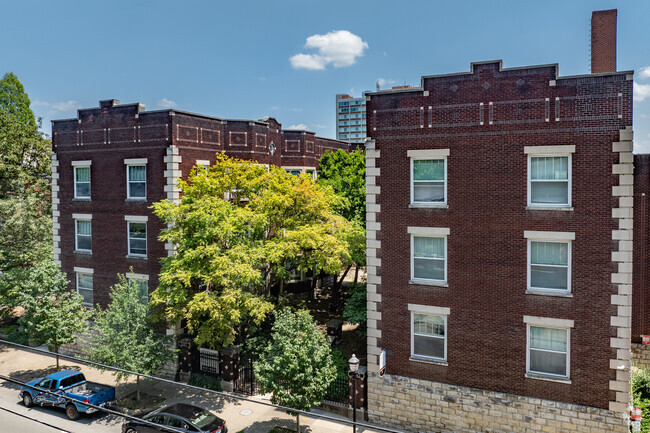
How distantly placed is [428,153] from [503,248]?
4298mm

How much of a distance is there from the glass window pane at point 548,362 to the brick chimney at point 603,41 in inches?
430

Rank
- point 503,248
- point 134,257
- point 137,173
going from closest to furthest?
1. point 503,248
2. point 137,173
3. point 134,257

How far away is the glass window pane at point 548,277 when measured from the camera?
16078 mm

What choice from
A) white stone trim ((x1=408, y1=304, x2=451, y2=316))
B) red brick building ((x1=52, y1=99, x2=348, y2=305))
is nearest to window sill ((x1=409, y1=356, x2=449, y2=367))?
white stone trim ((x1=408, y1=304, x2=451, y2=316))

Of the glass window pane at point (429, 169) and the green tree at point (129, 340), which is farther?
the green tree at point (129, 340)

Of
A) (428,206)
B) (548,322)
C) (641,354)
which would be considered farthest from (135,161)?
(641,354)

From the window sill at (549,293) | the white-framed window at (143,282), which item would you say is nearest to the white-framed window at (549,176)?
the window sill at (549,293)

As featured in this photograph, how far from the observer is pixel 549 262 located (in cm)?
1627

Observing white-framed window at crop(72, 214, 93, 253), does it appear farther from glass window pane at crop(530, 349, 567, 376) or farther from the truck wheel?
glass window pane at crop(530, 349, 567, 376)

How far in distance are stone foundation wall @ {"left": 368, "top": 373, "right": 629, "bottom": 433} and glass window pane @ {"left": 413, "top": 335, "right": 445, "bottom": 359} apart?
1025 millimetres

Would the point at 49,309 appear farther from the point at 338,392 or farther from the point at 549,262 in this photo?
the point at 549,262

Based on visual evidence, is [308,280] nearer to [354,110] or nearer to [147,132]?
[147,132]

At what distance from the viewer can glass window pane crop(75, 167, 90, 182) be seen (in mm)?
26109

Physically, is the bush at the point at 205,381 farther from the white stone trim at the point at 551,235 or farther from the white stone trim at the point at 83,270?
the white stone trim at the point at 551,235
